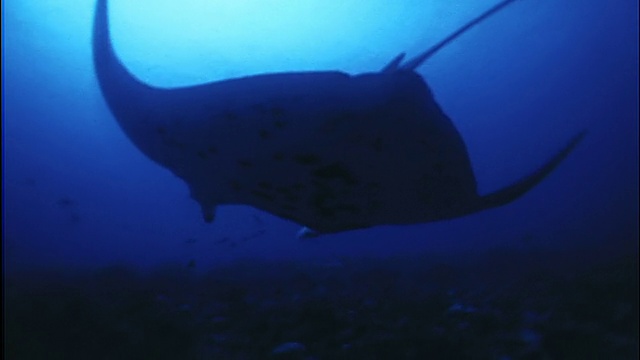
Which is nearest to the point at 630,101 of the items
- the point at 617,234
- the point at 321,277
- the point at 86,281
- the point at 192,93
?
the point at 617,234

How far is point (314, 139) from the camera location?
7.28ft

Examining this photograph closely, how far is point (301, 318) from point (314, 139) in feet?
5.01

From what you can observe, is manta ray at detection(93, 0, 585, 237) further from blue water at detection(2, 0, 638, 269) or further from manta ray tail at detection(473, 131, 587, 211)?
blue water at detection(2, 0, 638, 269)

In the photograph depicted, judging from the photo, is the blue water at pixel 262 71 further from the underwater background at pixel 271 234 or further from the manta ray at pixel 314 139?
the manta ray at pixel 314 139

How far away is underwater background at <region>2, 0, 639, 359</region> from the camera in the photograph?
2959 mm

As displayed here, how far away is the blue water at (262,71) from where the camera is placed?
12.1ft

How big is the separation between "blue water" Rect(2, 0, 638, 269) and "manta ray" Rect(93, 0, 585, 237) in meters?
1.40

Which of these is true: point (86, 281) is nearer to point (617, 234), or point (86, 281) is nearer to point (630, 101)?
point (630, 101)

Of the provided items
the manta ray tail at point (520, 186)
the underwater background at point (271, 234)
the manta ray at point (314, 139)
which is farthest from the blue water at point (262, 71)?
the manta ray tail at point (520, 186)

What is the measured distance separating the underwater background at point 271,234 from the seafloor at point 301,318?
17 millimetres

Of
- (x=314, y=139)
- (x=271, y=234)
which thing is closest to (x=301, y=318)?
(x=314, y=139)

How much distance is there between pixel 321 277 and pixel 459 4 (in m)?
3.21

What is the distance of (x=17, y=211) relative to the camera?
4402 mm

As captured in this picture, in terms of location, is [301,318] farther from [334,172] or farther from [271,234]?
[271,234]
